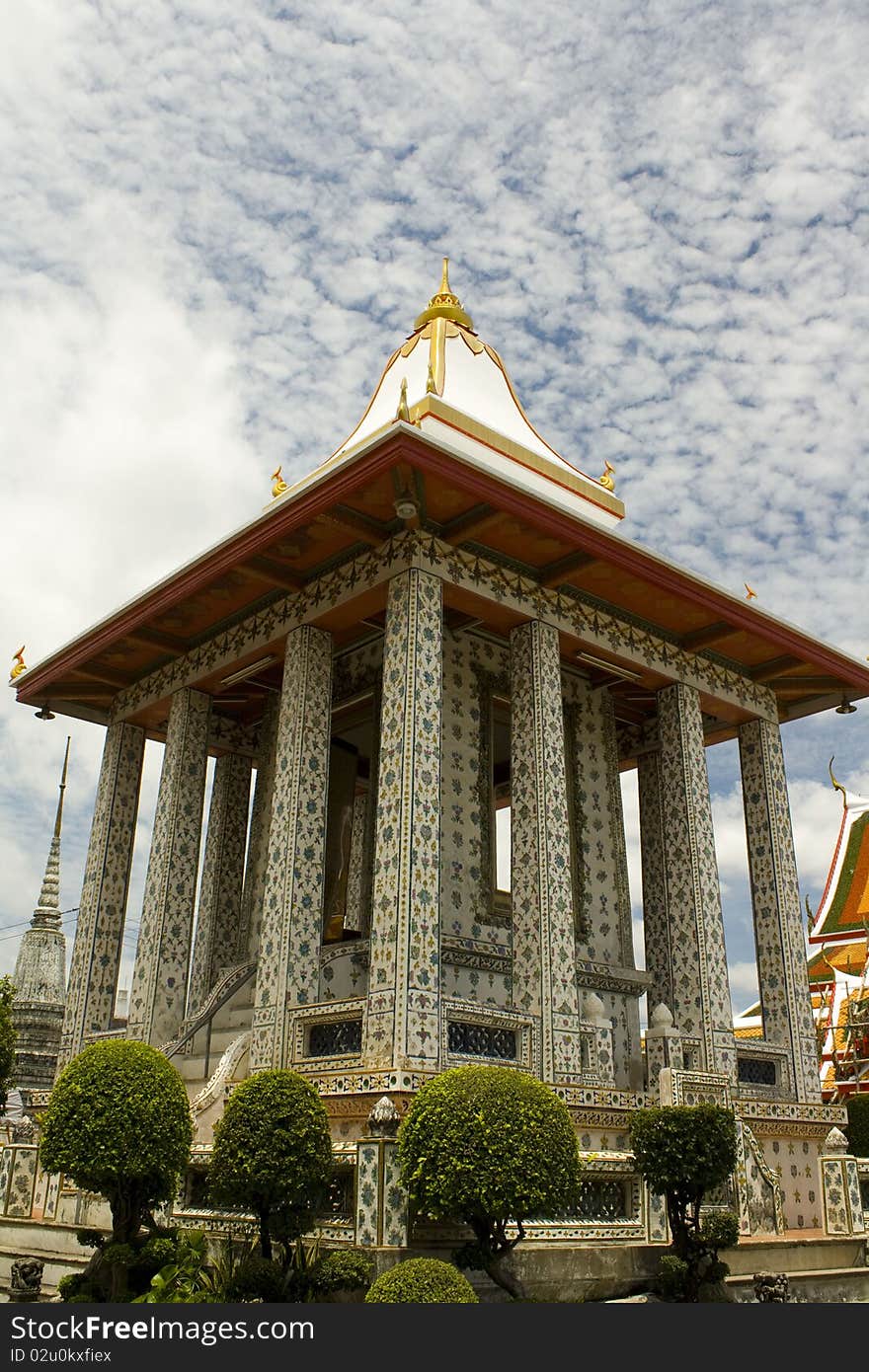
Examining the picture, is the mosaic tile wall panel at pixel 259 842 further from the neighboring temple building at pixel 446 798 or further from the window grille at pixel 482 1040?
the window grille at pixel 482 1040

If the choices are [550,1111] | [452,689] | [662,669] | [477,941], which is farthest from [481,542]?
[550,1111]

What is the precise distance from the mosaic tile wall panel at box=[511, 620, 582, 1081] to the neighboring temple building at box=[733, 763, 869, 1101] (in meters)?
8.97

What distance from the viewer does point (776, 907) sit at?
44.1 feet

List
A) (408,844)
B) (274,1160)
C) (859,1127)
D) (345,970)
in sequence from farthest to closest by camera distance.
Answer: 1. (859,1127)
2. (345,970)
3. (408,844)
4. (274,1160)

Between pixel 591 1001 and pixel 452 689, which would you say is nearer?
pixel 591 1001

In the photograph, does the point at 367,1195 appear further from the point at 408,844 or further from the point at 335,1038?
the point at 408,844

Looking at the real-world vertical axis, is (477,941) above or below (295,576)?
below

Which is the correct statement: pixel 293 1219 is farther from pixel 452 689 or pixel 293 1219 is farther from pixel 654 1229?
pixel 452 689

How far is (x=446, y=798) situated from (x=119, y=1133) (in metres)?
5.05

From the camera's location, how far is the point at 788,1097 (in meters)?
12.5

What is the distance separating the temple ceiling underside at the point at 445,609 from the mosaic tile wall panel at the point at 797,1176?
191 inches

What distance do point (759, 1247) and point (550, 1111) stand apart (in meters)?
3.02

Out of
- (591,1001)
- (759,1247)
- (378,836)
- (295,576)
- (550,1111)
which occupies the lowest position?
(759,1247)

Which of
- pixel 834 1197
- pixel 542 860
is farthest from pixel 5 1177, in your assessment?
pixel 834 1197
